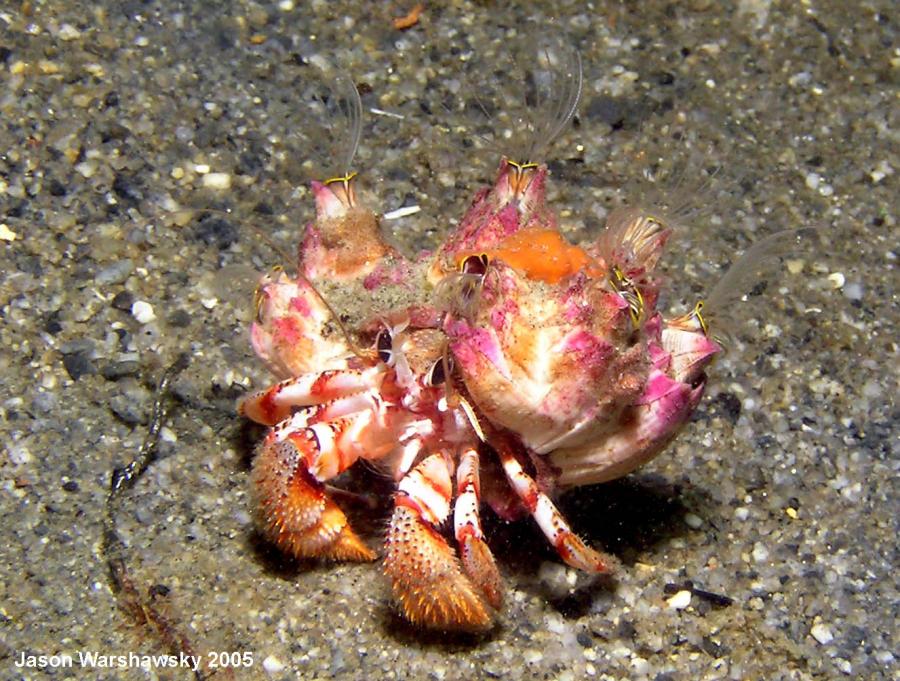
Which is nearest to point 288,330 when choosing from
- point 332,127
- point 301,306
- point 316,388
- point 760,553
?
point 301,306

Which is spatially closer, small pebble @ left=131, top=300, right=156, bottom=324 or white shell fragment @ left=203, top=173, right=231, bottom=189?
small pebble @ left=131, top=300, right=156, bottom=324

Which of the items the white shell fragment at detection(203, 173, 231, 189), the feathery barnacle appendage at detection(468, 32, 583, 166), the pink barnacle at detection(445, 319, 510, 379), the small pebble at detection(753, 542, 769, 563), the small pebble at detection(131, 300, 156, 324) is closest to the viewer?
the pink barnacle at detection(445, 319, 510, 379)

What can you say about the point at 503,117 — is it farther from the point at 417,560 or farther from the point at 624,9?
the point at 417,560

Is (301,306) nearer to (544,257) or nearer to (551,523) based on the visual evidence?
(544,257)

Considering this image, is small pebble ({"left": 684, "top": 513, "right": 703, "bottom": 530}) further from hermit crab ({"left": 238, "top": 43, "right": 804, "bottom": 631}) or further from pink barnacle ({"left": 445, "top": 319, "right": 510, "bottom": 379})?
pink barnacle ({"left": 445, "top": 319, "right": 510, "bottom": 379})

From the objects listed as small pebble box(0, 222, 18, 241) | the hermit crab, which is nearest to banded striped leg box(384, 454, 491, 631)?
the hermit crab

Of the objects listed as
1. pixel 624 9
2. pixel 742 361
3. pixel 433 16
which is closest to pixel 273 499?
pixel 742 361
